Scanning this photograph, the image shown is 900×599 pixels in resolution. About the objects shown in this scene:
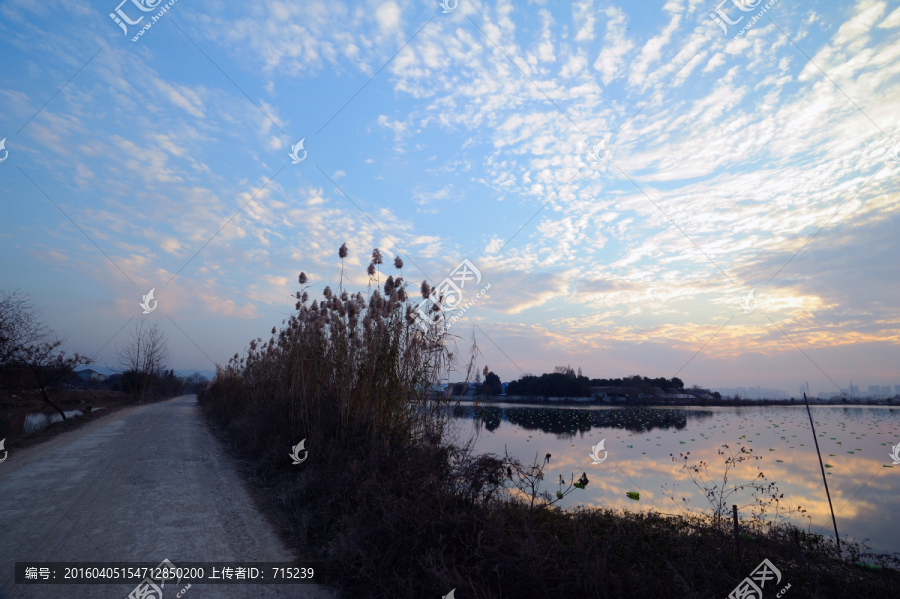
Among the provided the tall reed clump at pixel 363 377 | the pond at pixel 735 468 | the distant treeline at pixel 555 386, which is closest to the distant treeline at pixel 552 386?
the distant treeline at pixel 555 386

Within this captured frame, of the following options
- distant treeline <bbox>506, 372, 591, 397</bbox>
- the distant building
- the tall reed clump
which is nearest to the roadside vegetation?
the tall reed clump

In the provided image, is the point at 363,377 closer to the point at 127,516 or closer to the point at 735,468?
the point at 127,516

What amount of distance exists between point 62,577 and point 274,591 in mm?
1622

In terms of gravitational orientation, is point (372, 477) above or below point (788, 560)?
above

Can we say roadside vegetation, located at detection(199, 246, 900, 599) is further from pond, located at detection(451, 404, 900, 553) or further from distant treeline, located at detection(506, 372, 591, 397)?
distant treeline, located at detection(506, 372, 591, 397)

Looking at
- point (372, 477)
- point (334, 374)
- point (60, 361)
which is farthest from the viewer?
point (60, 361)

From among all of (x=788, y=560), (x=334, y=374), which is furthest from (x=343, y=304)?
(x=788, y=560)

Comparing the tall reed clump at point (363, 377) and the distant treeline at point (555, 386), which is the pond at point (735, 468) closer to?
the tall reed clump at point (363, 377)

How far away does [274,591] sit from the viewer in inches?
124

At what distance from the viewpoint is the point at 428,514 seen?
342 centimetres

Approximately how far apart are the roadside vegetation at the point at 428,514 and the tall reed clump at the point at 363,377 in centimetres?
2

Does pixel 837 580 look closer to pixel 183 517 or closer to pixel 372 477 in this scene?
pixel 372 477

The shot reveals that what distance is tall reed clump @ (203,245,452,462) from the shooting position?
5828 millimetres

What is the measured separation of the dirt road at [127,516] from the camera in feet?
10.6
